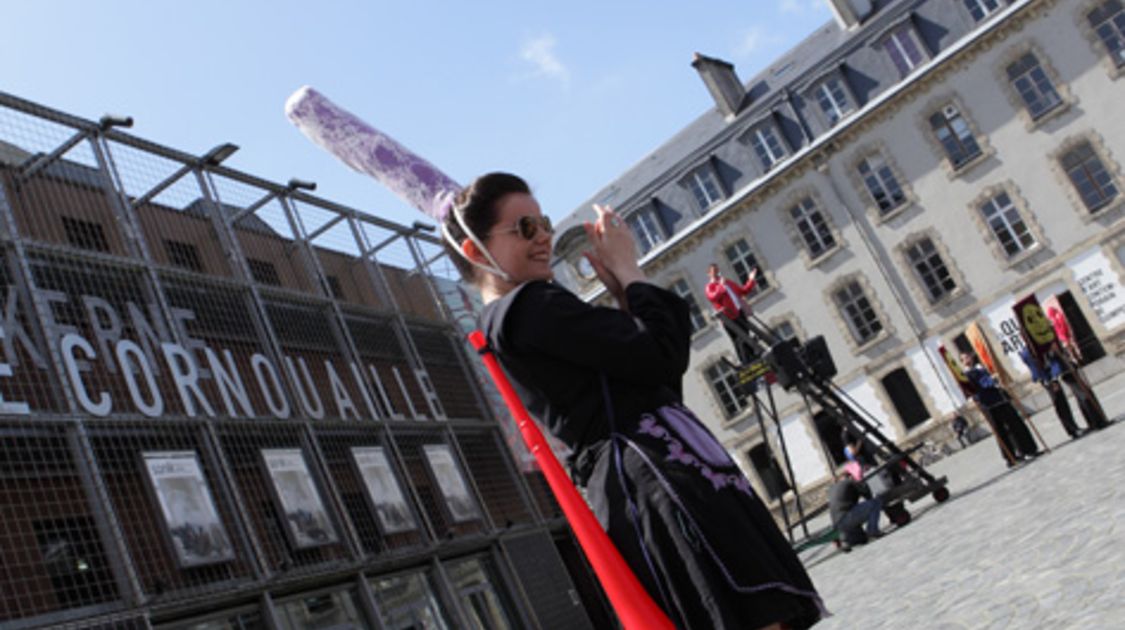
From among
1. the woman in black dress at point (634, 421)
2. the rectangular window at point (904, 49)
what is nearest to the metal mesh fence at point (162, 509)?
the woman in black dress at point (634, 421)

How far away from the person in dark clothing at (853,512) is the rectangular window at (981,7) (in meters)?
22.3

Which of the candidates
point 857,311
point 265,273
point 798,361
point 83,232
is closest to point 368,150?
point 83,232

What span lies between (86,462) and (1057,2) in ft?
96.0

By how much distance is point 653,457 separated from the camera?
2139mm

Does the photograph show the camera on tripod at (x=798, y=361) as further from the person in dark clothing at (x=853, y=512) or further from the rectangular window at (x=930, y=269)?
the rectangular window at (x=930, y=269)

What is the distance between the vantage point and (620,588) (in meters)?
2.12

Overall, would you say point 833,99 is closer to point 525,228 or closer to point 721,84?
point 721,84

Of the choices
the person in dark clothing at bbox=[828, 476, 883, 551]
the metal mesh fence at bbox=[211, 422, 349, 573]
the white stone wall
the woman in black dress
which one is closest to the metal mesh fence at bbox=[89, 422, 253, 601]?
the metal mesh fence at bbox=[211, 422, 349, 573]

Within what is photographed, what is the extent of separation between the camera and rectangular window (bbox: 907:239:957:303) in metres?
33.4

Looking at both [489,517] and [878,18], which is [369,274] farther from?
[878,18]

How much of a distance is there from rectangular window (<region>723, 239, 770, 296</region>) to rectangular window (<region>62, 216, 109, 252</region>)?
27.0 metres

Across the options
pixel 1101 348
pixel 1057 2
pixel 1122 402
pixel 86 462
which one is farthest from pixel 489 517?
pixel 1057 2

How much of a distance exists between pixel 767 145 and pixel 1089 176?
32.9ft

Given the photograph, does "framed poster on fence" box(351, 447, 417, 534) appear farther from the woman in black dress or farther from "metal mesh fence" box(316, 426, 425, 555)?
the woman in black dress
